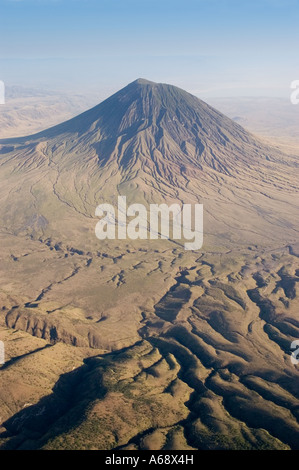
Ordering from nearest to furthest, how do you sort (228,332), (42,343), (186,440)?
1. (186,440)
2. (42,343)
3. (228,332)

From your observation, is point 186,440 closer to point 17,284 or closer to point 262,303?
point 262,303

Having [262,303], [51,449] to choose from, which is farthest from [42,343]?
[262,303]

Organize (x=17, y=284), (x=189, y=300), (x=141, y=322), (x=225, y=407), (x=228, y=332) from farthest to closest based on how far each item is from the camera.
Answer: (x=17, y=284)
(x=189, y=300)
(x=141, y=322)
(x=228, y=332)
(x=225, y=407)

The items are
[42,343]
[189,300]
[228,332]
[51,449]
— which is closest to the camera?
[51,449]

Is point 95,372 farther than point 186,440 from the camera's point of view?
Yes

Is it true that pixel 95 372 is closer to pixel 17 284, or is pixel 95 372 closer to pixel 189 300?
pixel 189 300

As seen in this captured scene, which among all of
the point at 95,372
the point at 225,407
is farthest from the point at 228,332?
the point at 95,372

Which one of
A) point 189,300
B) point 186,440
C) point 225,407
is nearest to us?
point 186,440

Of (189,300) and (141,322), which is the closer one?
(141,322)
